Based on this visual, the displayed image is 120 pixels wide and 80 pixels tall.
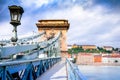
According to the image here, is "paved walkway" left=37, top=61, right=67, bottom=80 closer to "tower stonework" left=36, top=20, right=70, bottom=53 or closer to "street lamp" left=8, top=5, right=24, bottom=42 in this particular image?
"street lamp" left=8, top=5, right=24, bottom=42

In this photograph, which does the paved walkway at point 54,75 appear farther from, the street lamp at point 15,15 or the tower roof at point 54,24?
the tower roof at point 54,24

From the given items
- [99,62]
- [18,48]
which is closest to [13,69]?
[18,48]

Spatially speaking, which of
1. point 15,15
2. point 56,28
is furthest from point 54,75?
point 56,28

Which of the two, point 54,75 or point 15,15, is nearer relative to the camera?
point 15,15

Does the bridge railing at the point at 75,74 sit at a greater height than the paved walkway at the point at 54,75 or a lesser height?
greater

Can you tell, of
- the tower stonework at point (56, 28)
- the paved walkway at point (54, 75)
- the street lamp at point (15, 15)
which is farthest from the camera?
the tower stonework at point (56, 28)

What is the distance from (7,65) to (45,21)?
2416 centimetres

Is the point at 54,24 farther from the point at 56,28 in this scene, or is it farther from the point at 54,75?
the point at 54,75

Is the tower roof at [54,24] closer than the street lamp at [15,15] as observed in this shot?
No

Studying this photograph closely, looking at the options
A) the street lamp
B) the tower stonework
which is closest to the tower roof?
the tower stonework

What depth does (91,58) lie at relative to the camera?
96562mm

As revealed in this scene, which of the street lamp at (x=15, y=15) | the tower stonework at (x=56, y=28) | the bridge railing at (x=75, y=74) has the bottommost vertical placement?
the bridge railing at (x=75, y=74)

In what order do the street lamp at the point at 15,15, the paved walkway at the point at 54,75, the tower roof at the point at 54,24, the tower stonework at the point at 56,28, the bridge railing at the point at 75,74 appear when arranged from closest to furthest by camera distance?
1. the bridge railing at the point at 75,74
2. the street lamp at the point at 15,15
3. the paved walkway at the point at 54,75
4. the tower stonework at the point at 56,28
5. the tower roof at the point at 54,24

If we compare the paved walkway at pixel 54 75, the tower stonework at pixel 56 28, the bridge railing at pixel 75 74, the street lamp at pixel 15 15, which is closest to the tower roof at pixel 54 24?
the tower stonework at pixel 56 28
